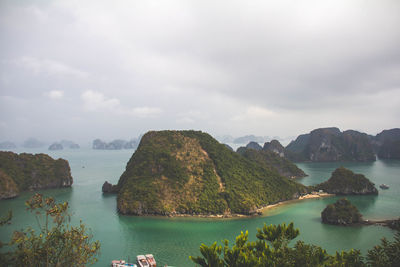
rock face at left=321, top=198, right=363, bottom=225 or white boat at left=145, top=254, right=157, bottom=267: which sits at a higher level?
rock face at left=321, top=198, right=363, bottom=225

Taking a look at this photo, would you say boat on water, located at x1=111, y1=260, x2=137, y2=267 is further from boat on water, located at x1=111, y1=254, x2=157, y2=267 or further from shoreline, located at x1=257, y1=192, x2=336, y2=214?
shoreline, located at x1=257, y1=192, x2=336, y2=214

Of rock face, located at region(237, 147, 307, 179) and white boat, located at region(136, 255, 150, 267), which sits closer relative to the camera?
white boat, located at region(136, 255, 150, 267)

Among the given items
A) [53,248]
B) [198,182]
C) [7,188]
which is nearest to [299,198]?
[198,182]

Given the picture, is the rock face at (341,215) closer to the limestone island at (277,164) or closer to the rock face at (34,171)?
the limestone island at (277,164)

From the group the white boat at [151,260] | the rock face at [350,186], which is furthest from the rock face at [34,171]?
the rock face at [350,186]

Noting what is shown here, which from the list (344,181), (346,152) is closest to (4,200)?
(344,181)

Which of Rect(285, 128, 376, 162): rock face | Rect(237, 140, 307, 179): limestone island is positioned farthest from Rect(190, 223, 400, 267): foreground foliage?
Rect(285, 128, 376, 162): rock face

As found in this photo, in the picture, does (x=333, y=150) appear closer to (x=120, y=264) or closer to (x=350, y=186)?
(x=350, y=186)
